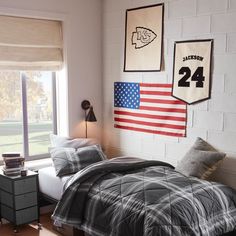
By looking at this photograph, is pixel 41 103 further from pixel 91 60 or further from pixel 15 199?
pixel 15 199

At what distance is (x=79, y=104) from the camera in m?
4.47

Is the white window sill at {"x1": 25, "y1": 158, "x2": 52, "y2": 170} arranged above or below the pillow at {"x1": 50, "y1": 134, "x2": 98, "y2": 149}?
below

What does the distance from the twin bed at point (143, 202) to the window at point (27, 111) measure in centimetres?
103

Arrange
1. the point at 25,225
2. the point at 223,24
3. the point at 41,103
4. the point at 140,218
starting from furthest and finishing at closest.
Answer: the point at 41,103, the point at 25,225, the point at 223,24, the point at 140,218

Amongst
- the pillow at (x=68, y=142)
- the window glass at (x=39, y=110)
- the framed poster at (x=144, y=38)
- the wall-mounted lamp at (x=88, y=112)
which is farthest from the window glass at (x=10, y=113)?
the framed poster at (x=144, y=38)

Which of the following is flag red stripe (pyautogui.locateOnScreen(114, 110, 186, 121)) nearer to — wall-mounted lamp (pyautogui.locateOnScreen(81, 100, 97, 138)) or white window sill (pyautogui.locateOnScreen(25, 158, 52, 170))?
wall-mounted lamp (pyautogui.locateOnScreen(81, 100, 97, 138))

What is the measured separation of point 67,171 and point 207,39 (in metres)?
1.88

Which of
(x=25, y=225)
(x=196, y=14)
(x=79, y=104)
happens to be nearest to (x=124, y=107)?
(x=79, y=104)

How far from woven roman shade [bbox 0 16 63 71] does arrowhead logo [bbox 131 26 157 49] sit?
873 mm

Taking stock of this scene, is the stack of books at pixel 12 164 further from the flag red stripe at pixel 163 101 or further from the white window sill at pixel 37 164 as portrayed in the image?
the flag red stripe at pixel 163 101

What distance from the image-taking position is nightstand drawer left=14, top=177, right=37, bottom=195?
141 inches

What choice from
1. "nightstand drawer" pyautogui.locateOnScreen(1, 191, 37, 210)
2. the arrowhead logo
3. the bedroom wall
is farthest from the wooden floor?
the arrowhead logo

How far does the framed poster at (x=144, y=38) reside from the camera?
3926mm

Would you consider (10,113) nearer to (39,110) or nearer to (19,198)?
(39,110)
